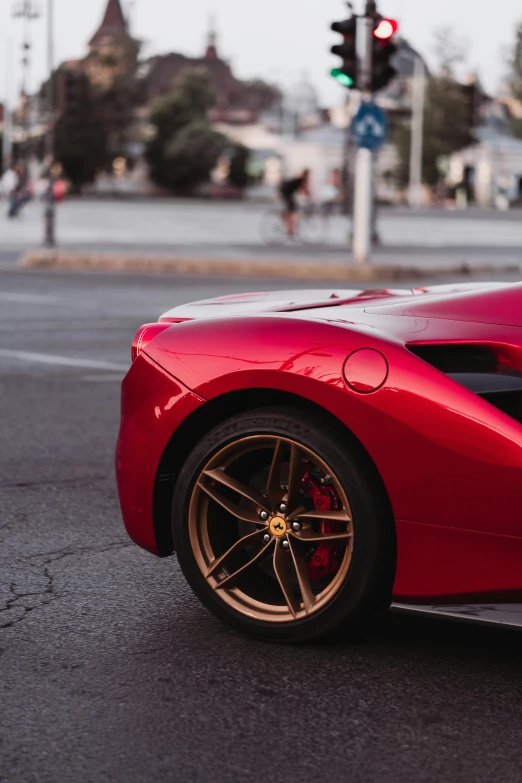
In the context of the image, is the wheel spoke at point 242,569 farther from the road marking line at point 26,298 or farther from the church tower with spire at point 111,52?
the church tower with spire at point 111,52

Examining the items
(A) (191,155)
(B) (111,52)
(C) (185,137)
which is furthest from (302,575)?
(B) (111,52)

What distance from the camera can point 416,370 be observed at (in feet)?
11.9

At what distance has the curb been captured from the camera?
20672 mm

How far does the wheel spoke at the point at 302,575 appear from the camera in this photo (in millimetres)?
3826

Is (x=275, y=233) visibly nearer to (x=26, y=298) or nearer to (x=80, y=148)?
(x=26, y=298)

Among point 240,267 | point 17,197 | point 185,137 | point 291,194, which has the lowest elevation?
point 240,267

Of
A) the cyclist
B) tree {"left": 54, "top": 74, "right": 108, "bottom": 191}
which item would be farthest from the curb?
tree {"left": 54, "top": 74, "right": 108, "bottom": 191}

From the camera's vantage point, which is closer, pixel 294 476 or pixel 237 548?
pixel 294 476

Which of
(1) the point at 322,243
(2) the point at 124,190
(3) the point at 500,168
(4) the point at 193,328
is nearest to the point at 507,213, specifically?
(1) the point at 322,243

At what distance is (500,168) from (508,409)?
12089 centimetres

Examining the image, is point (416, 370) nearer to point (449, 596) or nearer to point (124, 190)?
point (449, 596)

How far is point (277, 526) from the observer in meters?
3.91

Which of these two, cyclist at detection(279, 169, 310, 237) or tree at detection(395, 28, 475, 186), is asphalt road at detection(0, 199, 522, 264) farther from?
tree at detection(395, 28, 475, 186)

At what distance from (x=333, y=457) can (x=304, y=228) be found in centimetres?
2818
